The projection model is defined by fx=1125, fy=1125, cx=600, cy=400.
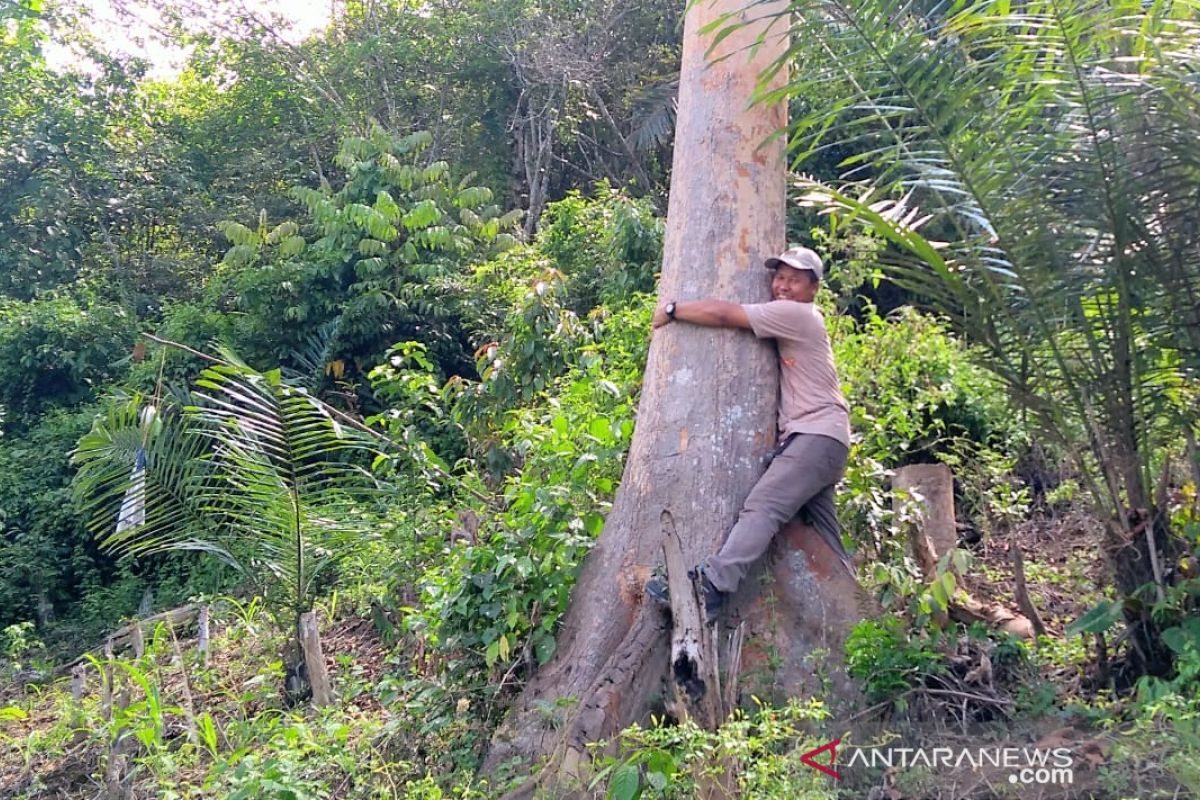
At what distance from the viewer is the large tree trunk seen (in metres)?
4.33

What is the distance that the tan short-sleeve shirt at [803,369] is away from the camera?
4.71 m

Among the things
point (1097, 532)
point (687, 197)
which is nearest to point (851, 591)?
point (1097, 532)

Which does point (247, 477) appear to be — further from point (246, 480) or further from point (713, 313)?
point (713, 313)

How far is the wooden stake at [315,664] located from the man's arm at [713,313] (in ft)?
7.98

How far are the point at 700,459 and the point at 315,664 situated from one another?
2.26 meters

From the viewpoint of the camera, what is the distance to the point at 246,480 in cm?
610

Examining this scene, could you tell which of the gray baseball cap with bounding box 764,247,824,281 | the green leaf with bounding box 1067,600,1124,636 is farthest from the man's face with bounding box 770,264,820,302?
the green leaf with bounding box 1067,600,1124,636

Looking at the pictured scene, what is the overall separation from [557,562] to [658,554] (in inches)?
18.2

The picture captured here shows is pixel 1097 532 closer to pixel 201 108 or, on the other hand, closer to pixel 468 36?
pixel 468 36

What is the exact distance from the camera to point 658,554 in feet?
15.0

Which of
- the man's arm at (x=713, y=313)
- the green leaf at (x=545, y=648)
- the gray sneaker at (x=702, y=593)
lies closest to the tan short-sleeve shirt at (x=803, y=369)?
the man's arm at (x=713, y=313)

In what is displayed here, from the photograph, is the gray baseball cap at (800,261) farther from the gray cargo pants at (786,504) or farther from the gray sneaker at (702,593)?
the gray sneaker at (702,593)

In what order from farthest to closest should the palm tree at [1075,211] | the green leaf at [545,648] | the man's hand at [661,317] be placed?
the man's hand at [661,317]
the green leaf at [545,648]
the palm tree at [1075,211]

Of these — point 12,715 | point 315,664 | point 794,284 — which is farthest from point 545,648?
point 12,715
